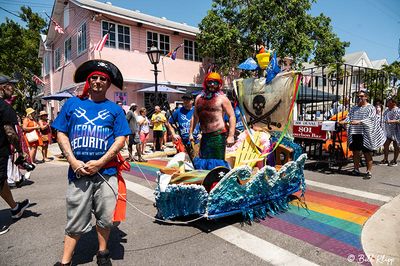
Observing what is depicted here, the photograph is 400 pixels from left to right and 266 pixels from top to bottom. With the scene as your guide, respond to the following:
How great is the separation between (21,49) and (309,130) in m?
26.4

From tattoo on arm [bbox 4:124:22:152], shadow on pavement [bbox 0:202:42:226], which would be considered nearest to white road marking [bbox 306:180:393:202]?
shadow on pavement [bbox 0:202:42:226]

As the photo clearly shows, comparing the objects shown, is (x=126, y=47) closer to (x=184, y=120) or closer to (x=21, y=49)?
(x=184, y=120)

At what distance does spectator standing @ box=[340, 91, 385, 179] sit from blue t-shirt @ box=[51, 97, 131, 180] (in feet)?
19.0

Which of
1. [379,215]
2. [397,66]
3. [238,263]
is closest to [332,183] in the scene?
[379,215]

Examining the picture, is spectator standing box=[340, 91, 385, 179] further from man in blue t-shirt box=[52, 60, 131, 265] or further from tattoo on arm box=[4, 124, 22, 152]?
tattoo on arm box=[4, 124, 22, 152]

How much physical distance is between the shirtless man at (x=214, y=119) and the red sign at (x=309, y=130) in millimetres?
3935

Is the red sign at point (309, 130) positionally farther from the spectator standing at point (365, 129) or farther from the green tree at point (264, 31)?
the green tree at point (264, 31)

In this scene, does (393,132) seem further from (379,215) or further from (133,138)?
(133,138)

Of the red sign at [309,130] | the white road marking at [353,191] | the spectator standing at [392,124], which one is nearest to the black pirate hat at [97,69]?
the white road marking at [353,191]

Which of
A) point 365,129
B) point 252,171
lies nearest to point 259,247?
point 252,171

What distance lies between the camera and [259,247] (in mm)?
3010

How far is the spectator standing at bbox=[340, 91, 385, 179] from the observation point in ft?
20.0

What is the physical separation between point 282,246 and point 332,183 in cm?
346

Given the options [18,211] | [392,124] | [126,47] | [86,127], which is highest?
[126,47]
